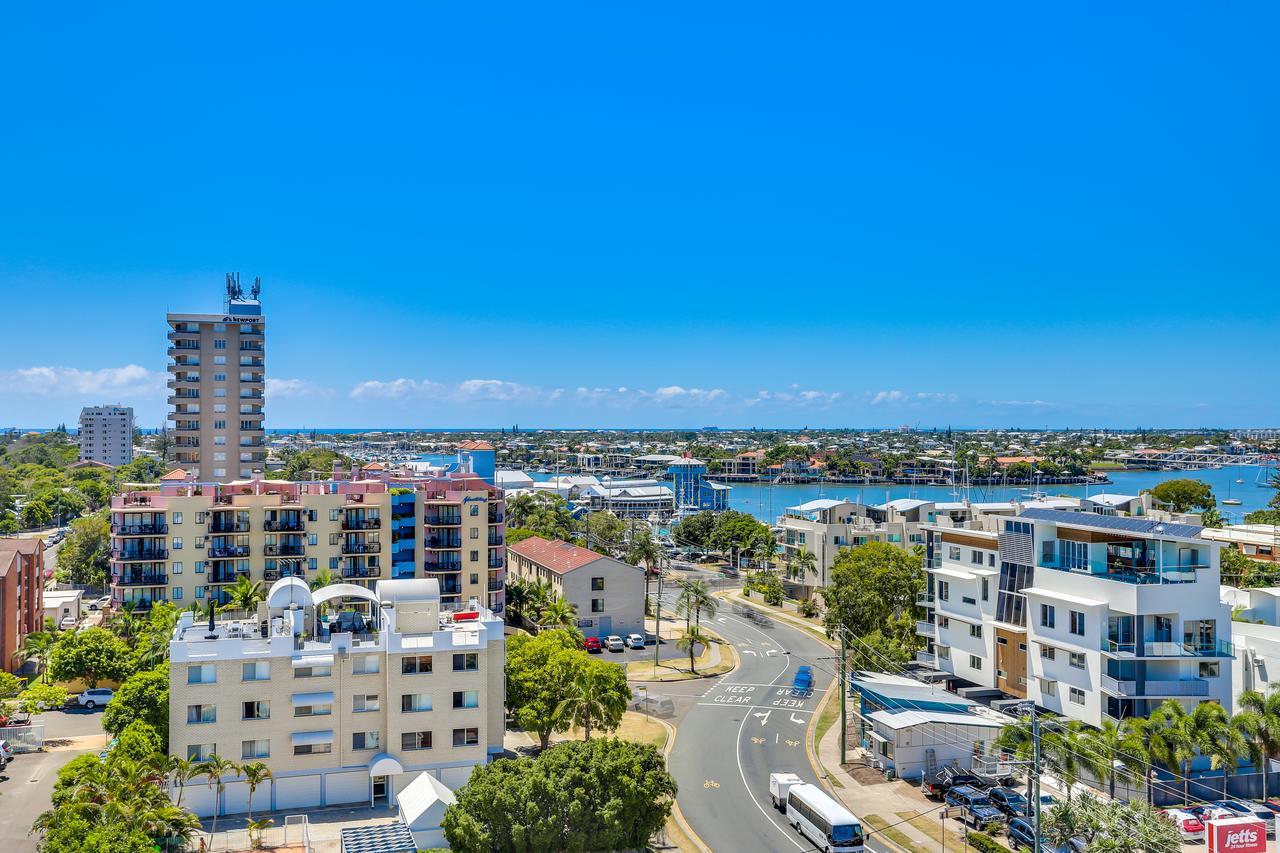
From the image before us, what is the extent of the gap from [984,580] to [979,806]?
1789 centimetres

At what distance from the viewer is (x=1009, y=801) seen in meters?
36.4

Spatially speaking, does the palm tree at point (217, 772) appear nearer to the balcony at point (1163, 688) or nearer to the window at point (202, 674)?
the window at point (202, 674)

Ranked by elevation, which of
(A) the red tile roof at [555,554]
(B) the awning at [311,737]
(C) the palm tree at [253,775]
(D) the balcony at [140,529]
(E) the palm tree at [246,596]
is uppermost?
(D) the balcony at [140,529]

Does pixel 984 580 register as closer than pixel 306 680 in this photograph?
No

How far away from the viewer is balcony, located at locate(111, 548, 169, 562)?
60625 mm

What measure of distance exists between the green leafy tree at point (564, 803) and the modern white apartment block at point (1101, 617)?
76.7ft

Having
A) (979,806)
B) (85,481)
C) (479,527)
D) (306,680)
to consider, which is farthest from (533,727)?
(85,481)

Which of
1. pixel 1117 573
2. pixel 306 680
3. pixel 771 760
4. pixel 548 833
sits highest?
pixel 1117 573

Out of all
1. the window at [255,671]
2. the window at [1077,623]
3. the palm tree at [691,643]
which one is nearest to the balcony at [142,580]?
the window at [255,671]

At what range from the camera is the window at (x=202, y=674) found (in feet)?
120

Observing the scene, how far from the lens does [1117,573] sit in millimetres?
43562

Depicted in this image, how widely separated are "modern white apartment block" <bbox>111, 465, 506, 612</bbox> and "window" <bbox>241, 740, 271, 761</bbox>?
24.7 m

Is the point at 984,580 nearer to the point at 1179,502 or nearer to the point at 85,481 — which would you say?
the point at 1179,502

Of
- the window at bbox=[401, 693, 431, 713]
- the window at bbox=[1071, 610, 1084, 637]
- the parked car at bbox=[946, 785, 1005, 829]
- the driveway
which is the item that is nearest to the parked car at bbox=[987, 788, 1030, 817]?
the parked car at bbox=[946, 785, 1005, 829]
